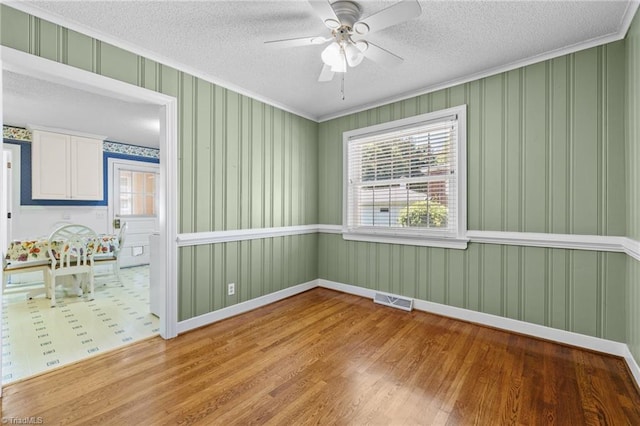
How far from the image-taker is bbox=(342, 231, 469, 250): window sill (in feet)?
9.60

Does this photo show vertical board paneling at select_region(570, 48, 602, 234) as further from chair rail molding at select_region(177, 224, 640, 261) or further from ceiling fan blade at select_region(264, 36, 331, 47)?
ceiling fan blade at select_region(264, 36, 331, 47)

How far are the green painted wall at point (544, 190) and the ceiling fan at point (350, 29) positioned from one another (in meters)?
1.31

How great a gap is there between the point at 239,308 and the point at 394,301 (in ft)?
5.77

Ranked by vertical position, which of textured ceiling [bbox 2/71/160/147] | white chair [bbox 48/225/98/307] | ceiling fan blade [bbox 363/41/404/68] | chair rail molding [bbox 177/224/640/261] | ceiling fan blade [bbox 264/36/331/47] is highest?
textured ceiling [bbox 2/71/160/147]

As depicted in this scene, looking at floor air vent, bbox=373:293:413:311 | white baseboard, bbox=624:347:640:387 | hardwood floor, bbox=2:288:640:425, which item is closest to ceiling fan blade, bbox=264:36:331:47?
hardwood floor, bbox=2:288:640:425

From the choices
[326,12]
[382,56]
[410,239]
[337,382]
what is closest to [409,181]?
[410,239]

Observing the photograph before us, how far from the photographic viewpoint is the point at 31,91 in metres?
3.19

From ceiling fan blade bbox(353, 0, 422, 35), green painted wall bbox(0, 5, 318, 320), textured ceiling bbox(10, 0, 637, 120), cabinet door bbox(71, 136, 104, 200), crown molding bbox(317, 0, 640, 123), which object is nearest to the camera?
ceiling fan blade bbox(353, 0, 422, 35)

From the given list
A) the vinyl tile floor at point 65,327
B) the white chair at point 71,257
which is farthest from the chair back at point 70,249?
the vinyl tile floor at point 65,327

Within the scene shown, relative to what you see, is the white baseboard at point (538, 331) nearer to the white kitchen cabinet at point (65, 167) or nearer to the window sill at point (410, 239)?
the window sill at point (410, 239)

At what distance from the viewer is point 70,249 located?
3484 mm

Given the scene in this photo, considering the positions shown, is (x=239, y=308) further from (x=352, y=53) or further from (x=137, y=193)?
(x=137, y=193)

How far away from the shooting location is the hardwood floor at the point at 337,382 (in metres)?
1.61

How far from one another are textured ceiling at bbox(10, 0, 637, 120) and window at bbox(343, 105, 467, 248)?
53cm
